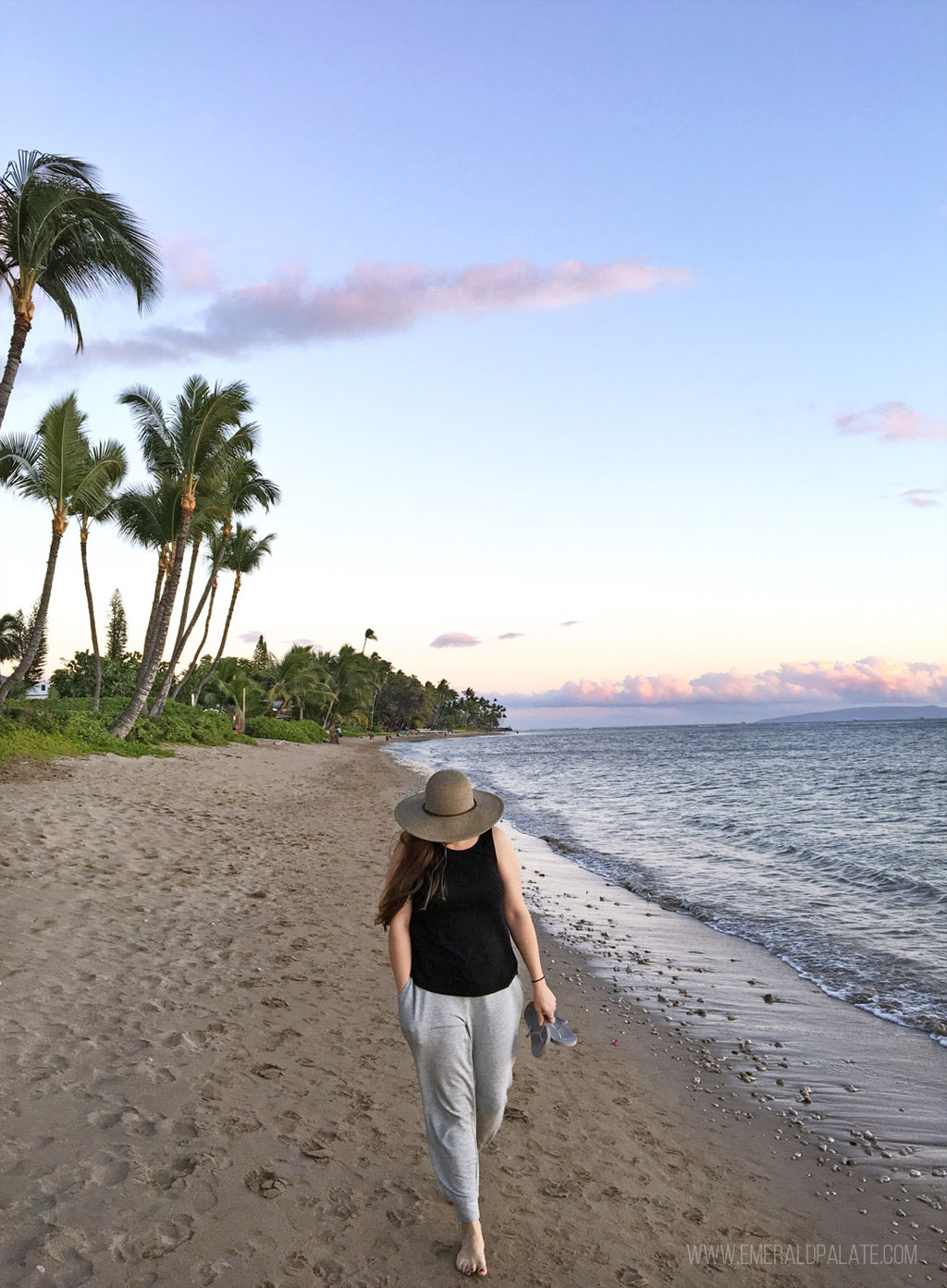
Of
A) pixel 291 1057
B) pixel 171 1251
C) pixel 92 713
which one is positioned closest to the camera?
pixel 171 1251

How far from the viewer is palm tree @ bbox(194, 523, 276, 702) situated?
37812 mm

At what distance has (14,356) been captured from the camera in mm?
13008

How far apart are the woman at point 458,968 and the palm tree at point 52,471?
1964 centimetres

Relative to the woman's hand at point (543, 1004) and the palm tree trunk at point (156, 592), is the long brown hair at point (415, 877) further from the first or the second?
the palm tree trunk at point (156, 592)

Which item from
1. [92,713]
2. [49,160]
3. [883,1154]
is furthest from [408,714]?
[883,1154]

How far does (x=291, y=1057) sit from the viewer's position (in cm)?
469

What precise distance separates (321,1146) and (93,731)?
63.8ft

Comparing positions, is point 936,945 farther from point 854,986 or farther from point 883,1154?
point 883,1154

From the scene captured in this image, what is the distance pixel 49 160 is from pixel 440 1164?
1520 centimetres

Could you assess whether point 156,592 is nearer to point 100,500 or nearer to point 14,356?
point 100,500

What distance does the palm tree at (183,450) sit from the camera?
74.8 feet

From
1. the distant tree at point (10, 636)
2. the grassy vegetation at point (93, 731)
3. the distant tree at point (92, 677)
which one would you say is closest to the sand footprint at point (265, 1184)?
the grassy vegetation at point (93, 731)

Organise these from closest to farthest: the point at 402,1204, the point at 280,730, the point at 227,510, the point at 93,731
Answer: the point at 402,1204 < the point at 93,731 < the point at 227,510 < the point at 280,730

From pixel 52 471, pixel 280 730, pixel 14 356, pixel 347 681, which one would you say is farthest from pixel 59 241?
pixel 347 681
